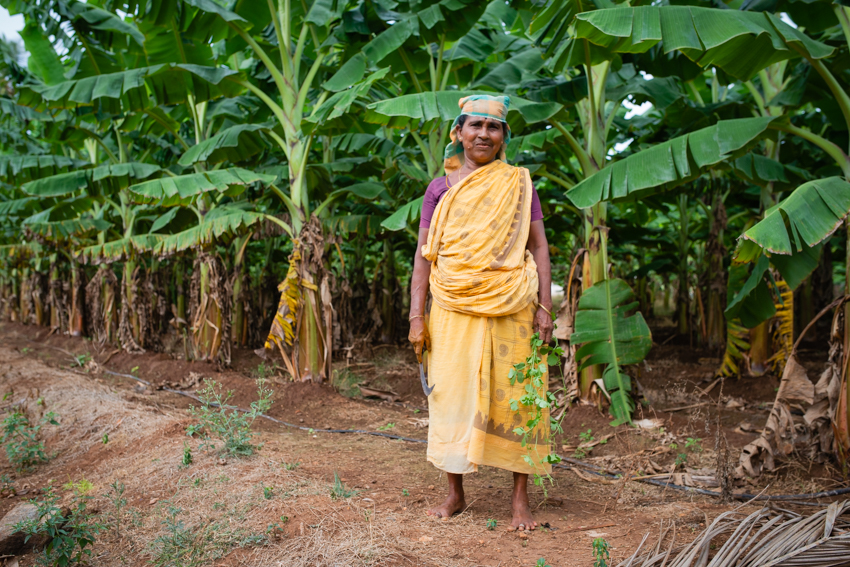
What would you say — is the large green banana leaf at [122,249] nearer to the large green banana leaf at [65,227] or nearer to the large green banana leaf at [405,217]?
the large green banana leaf at [65,227]

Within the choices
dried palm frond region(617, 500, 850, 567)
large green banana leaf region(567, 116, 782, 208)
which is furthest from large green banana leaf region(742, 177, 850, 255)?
dried palm frond region(617, 500, 850, 567)

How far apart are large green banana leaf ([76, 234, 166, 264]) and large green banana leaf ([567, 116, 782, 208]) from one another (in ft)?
20.1

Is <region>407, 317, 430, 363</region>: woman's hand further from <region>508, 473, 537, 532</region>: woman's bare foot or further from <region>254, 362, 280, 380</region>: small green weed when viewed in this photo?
<region>254, 362, 280, 380</region>: small green weed

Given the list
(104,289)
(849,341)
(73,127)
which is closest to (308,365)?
(849,341)

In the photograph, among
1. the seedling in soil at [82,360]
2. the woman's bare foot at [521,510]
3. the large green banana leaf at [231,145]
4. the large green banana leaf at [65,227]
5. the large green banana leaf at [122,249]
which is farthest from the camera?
the large green banana leaf at [65,227]

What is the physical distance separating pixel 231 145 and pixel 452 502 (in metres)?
4.55

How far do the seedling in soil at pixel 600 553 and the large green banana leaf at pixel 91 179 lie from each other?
6854mm

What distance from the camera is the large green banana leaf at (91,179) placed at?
23.7 feet

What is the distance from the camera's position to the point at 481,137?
280 centimetres

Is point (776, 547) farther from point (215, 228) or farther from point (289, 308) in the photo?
point (215, 228)

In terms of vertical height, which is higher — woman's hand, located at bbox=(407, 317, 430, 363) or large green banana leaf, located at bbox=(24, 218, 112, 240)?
large green banana leaf, located at bbox=(24, 218, 112, 240)

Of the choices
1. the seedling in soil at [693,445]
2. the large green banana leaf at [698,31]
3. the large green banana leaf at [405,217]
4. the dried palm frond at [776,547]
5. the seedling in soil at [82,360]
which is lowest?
the seedling in soil at [82,360]

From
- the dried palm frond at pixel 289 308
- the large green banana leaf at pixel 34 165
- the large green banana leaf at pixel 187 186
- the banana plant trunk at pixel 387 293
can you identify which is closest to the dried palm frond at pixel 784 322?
the dried palm frond at pixel 289 308

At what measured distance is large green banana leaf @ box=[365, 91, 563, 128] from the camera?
455 cm
